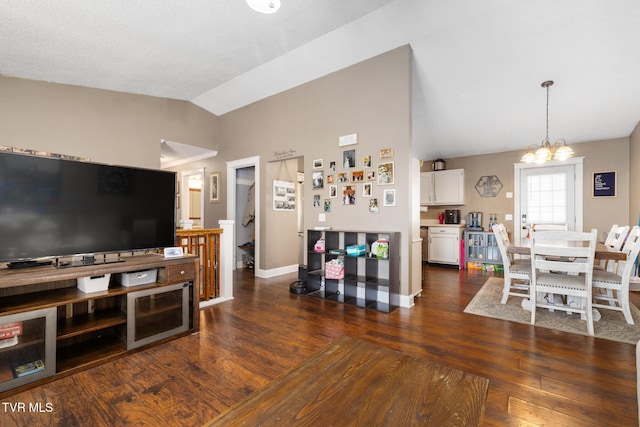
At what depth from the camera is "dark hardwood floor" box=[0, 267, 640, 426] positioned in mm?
1523

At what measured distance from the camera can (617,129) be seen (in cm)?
441

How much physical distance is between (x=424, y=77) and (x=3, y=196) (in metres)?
4.39

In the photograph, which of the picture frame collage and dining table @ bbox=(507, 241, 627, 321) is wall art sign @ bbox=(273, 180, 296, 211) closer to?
the picture frame collage

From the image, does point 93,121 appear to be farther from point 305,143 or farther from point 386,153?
point 386,153

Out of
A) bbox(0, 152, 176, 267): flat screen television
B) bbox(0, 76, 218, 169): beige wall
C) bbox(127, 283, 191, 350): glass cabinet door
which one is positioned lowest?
bbox(127, 283, 191, 350): glass cabinet door

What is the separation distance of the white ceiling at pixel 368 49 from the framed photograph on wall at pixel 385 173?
1.37 m

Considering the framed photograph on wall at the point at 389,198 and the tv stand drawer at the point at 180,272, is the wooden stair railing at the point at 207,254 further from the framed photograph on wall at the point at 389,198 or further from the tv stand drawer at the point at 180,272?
the framed photograph on wall at the point at 389,198

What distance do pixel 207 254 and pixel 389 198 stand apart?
92.3 inches

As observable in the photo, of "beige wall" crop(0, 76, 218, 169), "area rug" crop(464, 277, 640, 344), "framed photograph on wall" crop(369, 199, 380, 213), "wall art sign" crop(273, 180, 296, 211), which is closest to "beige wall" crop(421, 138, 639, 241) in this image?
"area rug" crop(464, 277, 640, 344)

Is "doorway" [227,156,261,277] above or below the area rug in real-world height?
above

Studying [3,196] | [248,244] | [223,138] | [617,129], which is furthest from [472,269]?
[3,196]

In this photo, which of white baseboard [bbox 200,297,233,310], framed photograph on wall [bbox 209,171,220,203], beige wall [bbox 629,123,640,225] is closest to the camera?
white baseboard [bbox 200,297,233,310]

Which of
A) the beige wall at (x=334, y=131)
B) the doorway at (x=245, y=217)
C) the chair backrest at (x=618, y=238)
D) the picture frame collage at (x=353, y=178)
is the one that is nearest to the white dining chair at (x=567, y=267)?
the chair backrest at (x=618, y=238)

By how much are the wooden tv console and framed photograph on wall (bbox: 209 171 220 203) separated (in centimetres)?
330
